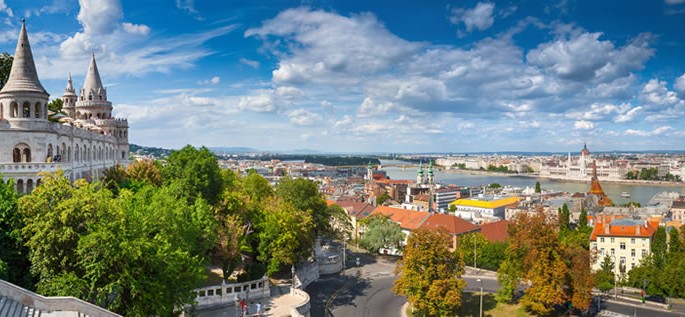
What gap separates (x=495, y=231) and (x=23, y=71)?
41.2 m

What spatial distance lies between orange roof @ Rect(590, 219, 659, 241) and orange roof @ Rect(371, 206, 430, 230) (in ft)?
52.6

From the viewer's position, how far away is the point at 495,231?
50.1 m

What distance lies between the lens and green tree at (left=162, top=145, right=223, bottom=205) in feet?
97.0

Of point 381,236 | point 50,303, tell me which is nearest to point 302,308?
point 50,303

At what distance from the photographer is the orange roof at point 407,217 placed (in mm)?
52594

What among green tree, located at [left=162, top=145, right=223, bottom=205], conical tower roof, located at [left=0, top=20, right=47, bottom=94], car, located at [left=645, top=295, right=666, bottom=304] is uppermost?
conical tower roof, located at [left=0, top=20, right=47, bottom=94]

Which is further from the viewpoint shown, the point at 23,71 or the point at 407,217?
the point at 407,217

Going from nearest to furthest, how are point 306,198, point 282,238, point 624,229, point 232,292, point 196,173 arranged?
point 232,292 < point 282,238 < point 196,173 < point 306,198 < point 624,229

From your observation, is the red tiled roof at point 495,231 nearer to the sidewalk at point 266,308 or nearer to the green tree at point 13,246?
the sidewalk at point 266,308

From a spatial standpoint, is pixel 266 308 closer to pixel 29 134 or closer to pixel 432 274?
pixel 432 274

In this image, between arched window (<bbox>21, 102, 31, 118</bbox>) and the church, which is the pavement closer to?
the church

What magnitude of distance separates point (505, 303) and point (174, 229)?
19.6 meters

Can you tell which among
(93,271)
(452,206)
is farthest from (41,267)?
(452,206)

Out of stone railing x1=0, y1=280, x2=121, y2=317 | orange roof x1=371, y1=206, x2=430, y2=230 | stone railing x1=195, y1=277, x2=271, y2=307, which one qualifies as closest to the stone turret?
stone railing x1=195, y1=277, x2=271, y2=307
